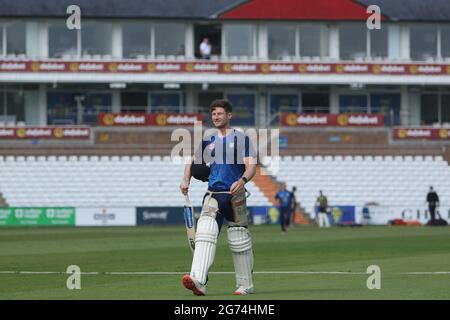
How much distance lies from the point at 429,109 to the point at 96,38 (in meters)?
17.8

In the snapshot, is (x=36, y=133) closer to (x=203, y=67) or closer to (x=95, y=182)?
(x=95, y=182)

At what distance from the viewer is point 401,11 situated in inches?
2581

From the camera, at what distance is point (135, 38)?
64438 millimetres

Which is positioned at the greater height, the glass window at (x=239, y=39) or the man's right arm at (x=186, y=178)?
the glass window at (x=239, y=39)

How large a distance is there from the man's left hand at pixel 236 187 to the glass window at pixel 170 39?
163ft

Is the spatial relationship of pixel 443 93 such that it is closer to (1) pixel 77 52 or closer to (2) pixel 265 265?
(1) pixel 77 52

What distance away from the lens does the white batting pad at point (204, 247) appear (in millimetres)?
14719

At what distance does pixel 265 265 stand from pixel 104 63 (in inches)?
1616

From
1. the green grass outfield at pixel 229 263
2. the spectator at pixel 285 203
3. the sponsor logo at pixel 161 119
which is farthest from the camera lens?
the sponsor logo at pixel 161 119

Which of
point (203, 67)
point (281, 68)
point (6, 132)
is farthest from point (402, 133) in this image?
point (6, 132)

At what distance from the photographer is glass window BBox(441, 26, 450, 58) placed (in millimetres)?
66312

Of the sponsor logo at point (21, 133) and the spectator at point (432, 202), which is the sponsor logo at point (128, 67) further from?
the spectator at point (432, 202)

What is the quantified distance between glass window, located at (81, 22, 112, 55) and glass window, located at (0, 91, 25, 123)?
4072mm

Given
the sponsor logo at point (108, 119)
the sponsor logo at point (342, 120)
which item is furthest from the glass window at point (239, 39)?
the sponsor logo at point (108, 119)
